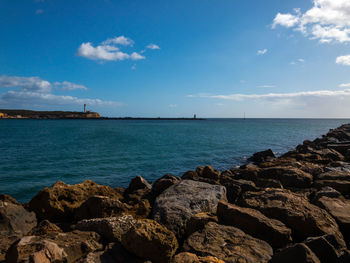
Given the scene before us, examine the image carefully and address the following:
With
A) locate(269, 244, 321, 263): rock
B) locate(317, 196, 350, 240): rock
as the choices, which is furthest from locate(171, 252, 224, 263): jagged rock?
locate(317, 196, 350, 240): rock

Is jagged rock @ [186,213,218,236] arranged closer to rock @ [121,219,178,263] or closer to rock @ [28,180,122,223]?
rock @ [121,219,178,263]

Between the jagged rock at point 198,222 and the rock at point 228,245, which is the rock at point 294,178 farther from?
the rock at point 228,245

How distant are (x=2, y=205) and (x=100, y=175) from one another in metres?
9.37

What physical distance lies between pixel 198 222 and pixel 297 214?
194cm

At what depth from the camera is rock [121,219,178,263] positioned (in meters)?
3.65

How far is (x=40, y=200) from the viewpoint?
6188 mm

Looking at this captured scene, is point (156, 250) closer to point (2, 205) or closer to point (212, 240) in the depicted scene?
point (212, 240)

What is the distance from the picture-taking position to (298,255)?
124 inches

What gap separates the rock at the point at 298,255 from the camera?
10.2 ft

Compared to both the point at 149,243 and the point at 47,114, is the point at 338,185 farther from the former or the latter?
the point at 47,114

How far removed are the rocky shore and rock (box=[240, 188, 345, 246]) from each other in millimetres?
17

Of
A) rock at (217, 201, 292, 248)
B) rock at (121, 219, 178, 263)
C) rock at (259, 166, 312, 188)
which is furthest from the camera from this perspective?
rock at (259, 166, 312, 188)

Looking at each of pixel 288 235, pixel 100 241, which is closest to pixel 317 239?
pixel 288 235

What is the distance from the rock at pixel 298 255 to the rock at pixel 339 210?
2.22 metres
